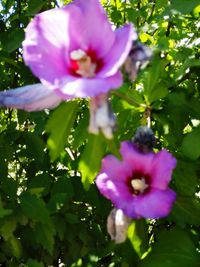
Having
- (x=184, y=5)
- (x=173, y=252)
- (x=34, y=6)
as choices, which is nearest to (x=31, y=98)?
(x=184, y=5)

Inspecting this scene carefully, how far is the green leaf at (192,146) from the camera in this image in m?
1.56

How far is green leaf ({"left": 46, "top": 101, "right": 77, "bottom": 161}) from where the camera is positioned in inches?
50.7

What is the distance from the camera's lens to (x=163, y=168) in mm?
1337

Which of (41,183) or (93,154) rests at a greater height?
(93,154)

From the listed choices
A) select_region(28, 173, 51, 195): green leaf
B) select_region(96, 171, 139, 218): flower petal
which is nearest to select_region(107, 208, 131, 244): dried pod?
select_region(96, 171, 139, 218): flower petal

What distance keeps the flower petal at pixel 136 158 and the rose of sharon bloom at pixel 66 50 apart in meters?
0.24

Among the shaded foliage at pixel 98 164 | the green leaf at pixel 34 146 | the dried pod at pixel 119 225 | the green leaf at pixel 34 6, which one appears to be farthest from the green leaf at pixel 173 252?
the green leaf at pixel 34 6

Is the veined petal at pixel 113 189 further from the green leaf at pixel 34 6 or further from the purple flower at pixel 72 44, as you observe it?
the green leaf at pixel 34 6

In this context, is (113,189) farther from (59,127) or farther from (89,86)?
(89,86)

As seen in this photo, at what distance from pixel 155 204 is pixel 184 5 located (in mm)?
692

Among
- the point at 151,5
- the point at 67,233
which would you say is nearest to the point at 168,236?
the point at 67,233

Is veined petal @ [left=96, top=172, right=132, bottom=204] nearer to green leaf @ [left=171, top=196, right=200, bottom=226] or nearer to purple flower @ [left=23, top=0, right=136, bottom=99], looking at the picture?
purple flower @ [left=23, top=0, right=136, bottom=99]

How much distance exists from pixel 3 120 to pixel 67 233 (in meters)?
1.10

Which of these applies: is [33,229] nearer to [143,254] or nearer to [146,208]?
[143,254]
